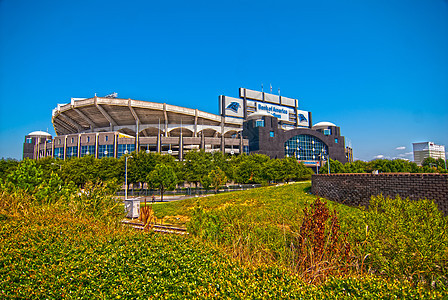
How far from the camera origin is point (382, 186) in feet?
48.2

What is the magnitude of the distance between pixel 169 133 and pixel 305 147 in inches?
1517

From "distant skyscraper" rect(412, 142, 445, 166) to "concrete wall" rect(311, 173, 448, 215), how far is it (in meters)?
170

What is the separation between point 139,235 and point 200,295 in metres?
2.67

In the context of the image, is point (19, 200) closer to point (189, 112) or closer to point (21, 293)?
point (21, 293)

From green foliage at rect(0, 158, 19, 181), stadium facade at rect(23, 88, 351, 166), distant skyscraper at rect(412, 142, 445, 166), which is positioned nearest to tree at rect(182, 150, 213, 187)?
stadium facade at rect(23, 88, 351, 166)

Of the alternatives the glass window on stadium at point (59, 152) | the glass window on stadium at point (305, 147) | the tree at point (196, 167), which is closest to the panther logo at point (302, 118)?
the glass window on stadium at point (305, 147)

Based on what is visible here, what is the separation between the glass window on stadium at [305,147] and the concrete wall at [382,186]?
147 feet

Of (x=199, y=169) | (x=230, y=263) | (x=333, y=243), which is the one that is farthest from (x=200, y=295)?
(x=199, y=169)

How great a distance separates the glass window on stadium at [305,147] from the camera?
2522 inches

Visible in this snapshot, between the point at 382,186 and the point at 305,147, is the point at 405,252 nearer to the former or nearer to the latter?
the point at 382,186

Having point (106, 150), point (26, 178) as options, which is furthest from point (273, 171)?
point (106, 150)

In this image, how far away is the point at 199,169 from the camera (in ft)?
122

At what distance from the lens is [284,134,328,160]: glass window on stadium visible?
210 ft

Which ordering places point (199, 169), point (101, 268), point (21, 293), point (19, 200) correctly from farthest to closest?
point (199, 169) < point (19, 200) < point (101, 268) < point (21, 293)
